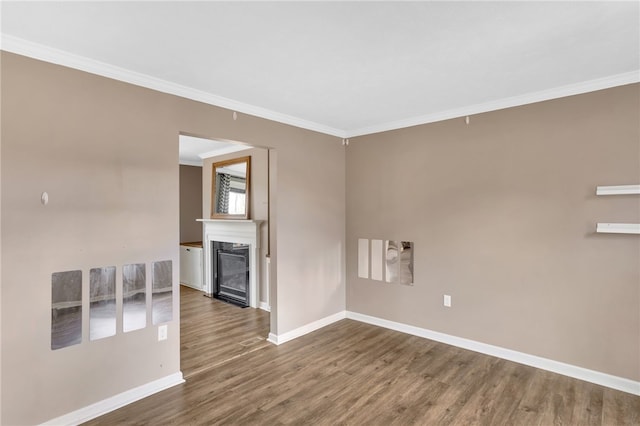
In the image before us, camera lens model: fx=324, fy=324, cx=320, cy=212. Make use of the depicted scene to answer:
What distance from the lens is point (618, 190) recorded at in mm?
2580

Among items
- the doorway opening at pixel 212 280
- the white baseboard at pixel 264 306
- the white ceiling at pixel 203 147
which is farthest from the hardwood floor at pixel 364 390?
the white ceiling at pixel 203 147

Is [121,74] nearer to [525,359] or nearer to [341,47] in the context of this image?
[341,47]

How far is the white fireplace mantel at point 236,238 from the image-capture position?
486 cm

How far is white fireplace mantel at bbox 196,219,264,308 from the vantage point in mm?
4863

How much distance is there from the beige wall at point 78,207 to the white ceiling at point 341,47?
0.19m

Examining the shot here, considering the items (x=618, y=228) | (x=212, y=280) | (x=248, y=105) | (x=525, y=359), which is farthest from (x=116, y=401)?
(x=618, y=228)

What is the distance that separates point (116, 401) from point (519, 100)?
4244 millimetres

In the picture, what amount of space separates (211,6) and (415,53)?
4.36 ft

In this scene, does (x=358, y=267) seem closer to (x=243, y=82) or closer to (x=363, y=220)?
(x=363, y=220)

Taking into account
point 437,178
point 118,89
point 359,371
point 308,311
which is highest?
point 118,89

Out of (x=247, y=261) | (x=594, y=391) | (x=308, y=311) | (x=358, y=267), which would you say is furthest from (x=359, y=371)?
(x=247, y=261)

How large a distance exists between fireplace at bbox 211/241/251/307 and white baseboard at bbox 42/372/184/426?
2301mm

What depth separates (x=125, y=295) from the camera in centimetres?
249

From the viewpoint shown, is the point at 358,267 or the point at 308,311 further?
the point at 358,267
